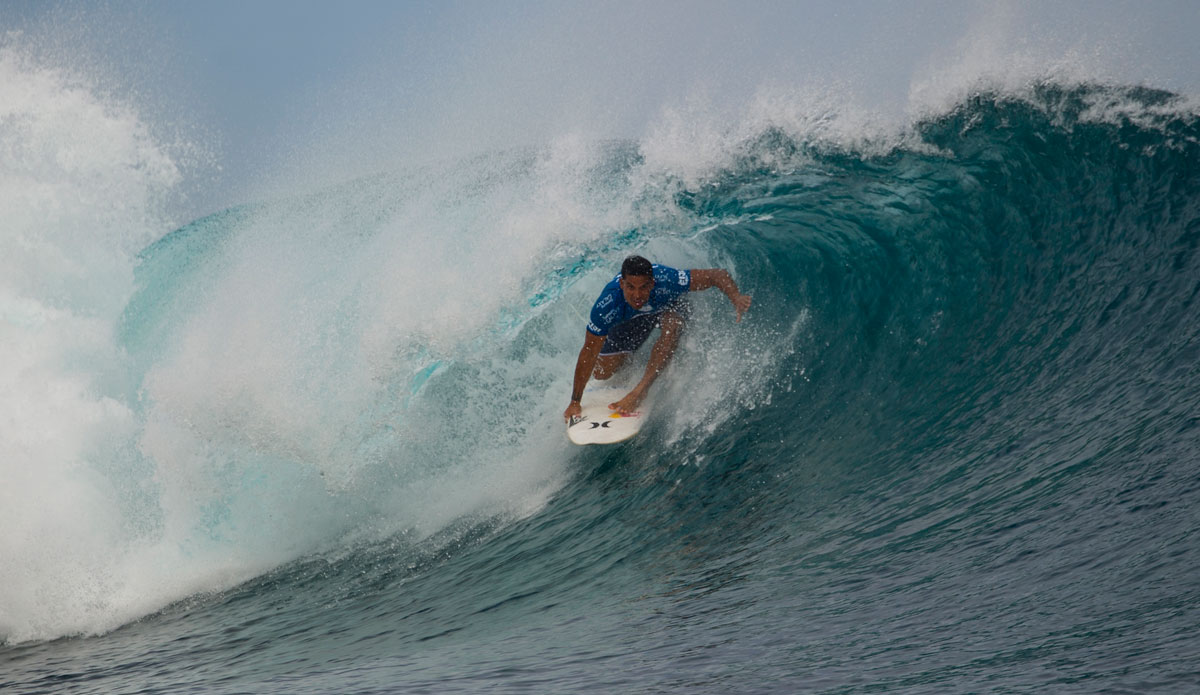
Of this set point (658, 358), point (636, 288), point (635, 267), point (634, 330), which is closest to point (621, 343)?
point (634, 330)

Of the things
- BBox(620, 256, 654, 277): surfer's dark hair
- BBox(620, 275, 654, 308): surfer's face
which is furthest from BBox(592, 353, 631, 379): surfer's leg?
BBox(620, 256, 654, 277): surfer's dark hair

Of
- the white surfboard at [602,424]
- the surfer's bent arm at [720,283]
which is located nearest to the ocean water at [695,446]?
the white surfboard at [602,424]

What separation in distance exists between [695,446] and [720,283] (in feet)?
3.72

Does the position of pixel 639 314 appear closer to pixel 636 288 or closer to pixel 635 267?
pixel 636 288

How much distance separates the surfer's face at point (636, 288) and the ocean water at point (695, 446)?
90 cm

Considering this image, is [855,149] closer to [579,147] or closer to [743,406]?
[579,147]

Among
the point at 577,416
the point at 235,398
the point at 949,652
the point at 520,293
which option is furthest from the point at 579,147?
the point at 949,652

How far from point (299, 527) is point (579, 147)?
4.34 metres

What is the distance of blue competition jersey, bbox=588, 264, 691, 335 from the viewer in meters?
6.28

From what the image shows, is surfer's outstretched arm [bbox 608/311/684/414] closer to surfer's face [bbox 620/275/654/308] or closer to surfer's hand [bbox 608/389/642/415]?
surfer's hand [bbox 608/389/642/415]

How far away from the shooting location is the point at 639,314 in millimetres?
6609

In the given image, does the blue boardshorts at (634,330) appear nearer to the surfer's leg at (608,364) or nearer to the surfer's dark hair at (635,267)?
the surfer's leg at (608,364)

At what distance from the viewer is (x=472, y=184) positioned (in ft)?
38.2

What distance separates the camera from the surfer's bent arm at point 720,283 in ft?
20.4
